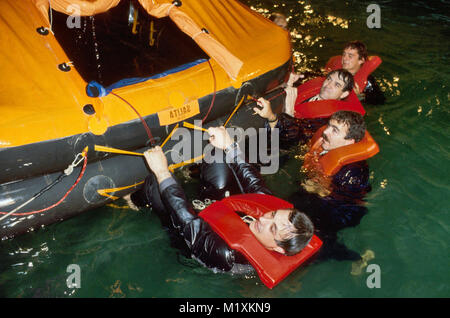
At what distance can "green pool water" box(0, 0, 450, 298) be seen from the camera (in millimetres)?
2287

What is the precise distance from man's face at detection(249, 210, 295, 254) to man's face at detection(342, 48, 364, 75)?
2560 millimetres

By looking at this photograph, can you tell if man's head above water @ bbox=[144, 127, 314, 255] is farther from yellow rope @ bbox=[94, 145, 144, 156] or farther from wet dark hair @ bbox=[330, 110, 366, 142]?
wet dark hair @ bbox=[330, 110, 366, 142]

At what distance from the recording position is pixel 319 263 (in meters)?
2.50

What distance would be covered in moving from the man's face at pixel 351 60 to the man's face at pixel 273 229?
2560mm

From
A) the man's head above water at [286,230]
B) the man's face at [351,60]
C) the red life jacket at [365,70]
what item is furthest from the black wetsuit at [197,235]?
the red life jacket at [365,70]

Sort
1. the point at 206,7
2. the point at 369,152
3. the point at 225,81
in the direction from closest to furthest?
the point at 225,81 → the point at 369,152 → the point at 206,7

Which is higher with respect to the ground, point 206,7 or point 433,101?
point 206,7

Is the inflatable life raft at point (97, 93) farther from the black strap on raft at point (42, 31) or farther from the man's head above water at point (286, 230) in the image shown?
the man's head above water at point (286, 230)

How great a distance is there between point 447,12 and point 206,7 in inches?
253

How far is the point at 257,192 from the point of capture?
2.39 meters

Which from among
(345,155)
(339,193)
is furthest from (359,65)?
(339,193)

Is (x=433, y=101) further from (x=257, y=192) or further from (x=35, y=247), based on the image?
(x=35, y=247)

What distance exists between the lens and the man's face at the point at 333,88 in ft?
10.9
